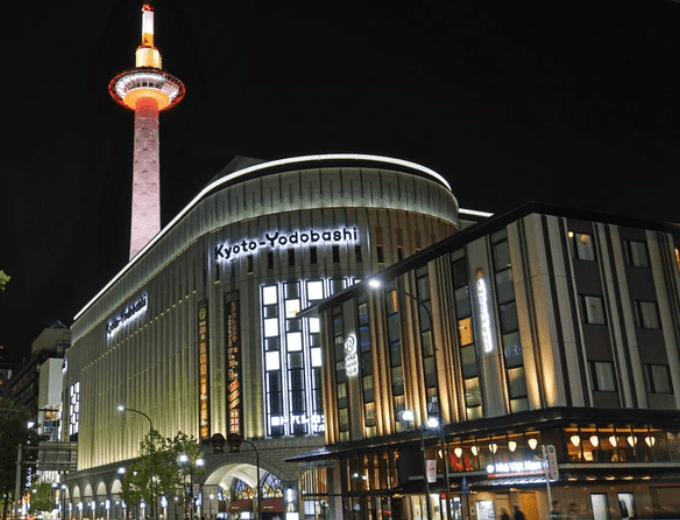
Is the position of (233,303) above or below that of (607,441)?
above

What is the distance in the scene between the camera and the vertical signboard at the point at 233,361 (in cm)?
7794

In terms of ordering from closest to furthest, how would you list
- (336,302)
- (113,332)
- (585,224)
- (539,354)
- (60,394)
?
(539,354), (585,224), (336,302), (113,332), (60,394)

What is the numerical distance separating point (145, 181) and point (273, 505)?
7100cm

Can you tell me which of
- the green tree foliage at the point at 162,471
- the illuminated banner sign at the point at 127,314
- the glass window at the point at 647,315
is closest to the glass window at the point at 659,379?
the glass window at the point at 647,315

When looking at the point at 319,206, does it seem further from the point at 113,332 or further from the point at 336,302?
the point at 113,332

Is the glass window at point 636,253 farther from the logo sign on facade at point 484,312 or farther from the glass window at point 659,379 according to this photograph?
the logo sign on facade at point 484,312

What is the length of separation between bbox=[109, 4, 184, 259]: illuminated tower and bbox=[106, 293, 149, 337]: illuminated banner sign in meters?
10.9

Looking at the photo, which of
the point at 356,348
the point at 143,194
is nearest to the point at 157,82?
the point at 143,194

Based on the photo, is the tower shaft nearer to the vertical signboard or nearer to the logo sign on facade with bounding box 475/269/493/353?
the vertical signboard

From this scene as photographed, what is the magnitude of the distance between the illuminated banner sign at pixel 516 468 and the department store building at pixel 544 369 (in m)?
0.08

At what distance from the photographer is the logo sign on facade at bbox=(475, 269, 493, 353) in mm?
44531

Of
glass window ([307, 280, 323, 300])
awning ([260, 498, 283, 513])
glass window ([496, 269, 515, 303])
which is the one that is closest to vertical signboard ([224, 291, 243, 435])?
glass window ([307, 280, 323, 300])

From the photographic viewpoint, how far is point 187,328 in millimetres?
89000

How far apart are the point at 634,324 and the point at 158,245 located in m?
72.4
